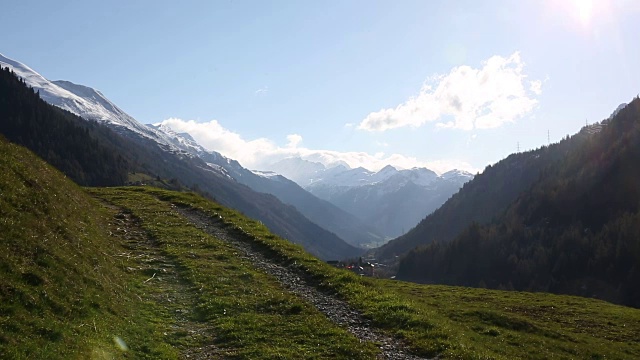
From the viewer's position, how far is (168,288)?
94.3ft

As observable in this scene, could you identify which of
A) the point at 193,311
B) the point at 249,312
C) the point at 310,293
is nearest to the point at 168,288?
the point at 193,311

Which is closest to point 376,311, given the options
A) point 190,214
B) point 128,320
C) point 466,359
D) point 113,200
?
point 466,359

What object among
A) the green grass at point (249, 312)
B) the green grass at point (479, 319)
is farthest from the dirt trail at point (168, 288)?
the green grass at point (479, 319)

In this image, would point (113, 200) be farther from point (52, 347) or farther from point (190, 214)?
point (52, 347)

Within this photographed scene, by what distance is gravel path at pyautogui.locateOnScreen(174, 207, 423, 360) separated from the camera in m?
23.3

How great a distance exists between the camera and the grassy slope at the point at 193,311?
1756cm

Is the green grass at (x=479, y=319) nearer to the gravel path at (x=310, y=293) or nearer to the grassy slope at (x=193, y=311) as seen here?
the grassy slope at (x=193, y=311)

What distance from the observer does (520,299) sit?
50.7 metres

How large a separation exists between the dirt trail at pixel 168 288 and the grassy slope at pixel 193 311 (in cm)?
27

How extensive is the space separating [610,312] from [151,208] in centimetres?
5173

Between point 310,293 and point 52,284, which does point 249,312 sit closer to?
point 310,293

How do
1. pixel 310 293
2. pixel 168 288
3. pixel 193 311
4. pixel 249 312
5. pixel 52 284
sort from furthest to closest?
pixel 310 293
pixel 168 288
pixel 249 312
pixel 193 311
pixel 52 284

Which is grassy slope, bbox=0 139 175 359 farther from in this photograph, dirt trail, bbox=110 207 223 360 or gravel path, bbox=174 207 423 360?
gravel path, bbox=174 207 423 360

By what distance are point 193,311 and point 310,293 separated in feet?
27.9
